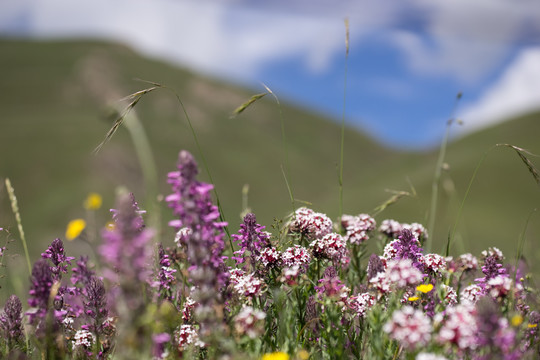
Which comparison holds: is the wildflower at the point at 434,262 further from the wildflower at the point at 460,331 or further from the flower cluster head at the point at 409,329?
the flower cluster head at the point at 409,329

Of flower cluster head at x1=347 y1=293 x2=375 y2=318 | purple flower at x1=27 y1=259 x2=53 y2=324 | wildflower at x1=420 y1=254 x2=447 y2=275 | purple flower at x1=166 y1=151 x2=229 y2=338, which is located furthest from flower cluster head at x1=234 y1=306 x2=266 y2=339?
wildflower at x1=420 y1=254 x2=447 y2=275


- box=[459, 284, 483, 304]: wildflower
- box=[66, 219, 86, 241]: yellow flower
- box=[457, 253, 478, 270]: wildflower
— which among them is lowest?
box=[457, 253, 478, 270]: wildflower

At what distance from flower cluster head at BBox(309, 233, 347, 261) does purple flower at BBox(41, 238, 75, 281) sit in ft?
7.31

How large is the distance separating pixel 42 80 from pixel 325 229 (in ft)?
668

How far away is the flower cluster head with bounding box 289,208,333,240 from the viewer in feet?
16.0

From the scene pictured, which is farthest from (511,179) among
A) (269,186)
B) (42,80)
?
(42,80)

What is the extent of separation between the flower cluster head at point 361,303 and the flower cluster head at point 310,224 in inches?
41.6

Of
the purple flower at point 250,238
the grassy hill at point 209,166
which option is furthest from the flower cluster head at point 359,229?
the grassy hill at point 209,166

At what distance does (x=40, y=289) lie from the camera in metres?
3.19

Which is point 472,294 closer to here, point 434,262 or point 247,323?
point 434,262

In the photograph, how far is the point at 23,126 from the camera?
138m

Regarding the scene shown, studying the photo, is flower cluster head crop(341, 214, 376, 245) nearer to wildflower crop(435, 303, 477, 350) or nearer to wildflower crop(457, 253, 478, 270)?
wildflower crop(457, 253, 478, 270)

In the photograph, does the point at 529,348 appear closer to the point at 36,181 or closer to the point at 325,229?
the point at 325,229

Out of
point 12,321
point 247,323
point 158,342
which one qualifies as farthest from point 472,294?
point 12,321
